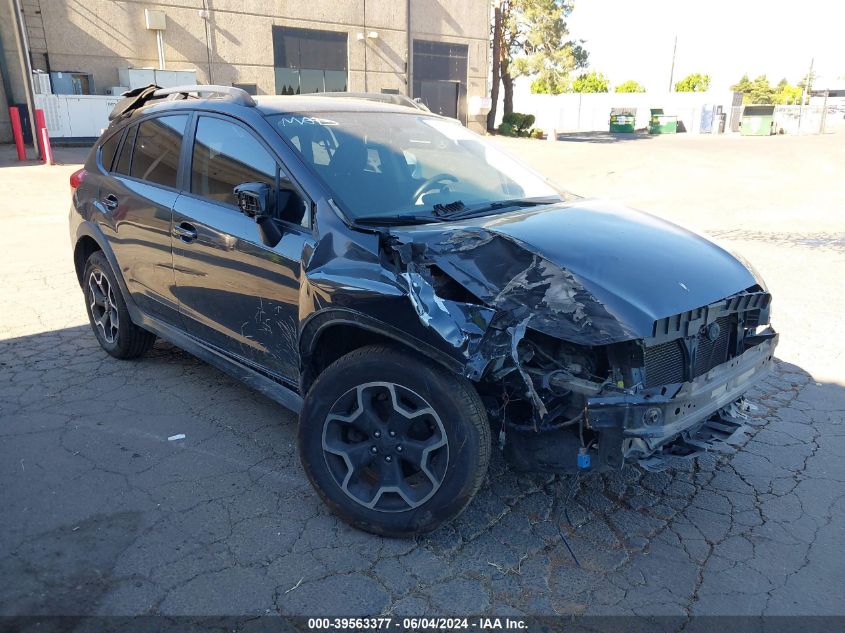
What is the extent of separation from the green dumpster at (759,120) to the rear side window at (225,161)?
43.2 metres

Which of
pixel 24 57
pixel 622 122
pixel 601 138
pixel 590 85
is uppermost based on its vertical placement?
pixel 590 85

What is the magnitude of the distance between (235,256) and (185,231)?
0.56 m

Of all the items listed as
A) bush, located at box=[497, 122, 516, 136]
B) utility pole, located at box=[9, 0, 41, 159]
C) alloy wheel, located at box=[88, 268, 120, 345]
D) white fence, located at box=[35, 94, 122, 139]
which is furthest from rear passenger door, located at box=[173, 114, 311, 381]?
bush, located at box=[497, 122, 516, 136]

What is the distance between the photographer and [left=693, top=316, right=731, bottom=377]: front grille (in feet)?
9.80

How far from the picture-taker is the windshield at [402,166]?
3.44m

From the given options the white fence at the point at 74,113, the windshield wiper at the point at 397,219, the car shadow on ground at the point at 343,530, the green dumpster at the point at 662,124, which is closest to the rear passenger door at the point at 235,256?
the windshield wiper at the point at 397,219

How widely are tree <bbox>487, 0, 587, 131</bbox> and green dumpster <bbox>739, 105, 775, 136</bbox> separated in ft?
38.6

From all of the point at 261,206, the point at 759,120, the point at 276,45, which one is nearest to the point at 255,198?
the point at 261,206

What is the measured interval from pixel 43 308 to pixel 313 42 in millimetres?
22229

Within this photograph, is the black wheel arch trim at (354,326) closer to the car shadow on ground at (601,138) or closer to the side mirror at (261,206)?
the side mirror at (261,206)

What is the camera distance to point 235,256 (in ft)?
11.9

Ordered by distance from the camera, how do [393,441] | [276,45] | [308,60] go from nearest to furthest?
[393,441], [276,45], [308,60]

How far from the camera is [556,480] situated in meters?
3.55

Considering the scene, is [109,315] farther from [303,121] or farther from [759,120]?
[759,120]
